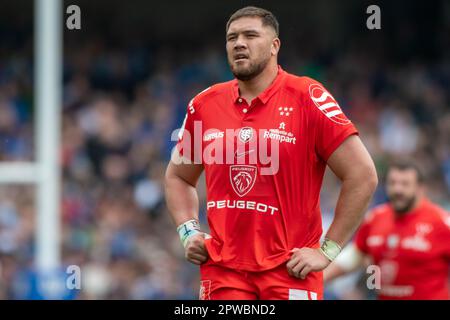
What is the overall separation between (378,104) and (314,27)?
1.76m

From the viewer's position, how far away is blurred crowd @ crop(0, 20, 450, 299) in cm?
1145

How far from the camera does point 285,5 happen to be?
592 inches

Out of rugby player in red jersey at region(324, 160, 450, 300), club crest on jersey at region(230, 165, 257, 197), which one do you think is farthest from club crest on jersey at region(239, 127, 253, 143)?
rugby player in red jersey at region(324, 160, 450, 300)

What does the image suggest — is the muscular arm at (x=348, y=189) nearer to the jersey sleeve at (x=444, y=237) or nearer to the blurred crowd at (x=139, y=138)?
the jersey sleeve at (x=444, y=237)

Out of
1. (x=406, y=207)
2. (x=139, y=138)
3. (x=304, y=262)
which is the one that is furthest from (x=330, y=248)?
(x=139, y=138)

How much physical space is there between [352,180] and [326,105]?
0.37 metres

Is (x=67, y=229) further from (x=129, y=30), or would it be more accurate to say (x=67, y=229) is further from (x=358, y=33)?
(x=358, y=33)

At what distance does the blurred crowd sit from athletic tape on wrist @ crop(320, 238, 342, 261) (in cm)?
525

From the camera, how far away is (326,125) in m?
5.01

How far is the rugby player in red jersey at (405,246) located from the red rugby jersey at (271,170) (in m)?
2.61

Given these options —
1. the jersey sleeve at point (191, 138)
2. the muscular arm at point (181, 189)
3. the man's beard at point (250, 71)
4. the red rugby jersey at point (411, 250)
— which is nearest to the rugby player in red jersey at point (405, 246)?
the red rugby jersey at point (411, 250)

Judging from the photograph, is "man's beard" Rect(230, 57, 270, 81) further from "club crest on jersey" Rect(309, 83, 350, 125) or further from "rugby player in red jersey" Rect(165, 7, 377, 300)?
"club crest on jersey" Rect(309, 83, 350, 125)

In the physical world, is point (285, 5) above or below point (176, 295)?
above

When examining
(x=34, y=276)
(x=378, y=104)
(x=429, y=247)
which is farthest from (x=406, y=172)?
(x=378, y=104)
